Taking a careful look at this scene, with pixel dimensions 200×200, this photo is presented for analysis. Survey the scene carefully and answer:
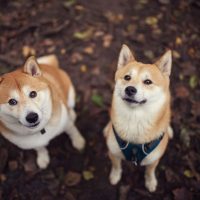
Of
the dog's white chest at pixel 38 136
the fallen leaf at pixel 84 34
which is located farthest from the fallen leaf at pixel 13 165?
the fallen leaf at pixel 84 34

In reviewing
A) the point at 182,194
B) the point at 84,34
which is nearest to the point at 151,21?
the point at 84,34

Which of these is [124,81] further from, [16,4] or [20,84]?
[16,4]

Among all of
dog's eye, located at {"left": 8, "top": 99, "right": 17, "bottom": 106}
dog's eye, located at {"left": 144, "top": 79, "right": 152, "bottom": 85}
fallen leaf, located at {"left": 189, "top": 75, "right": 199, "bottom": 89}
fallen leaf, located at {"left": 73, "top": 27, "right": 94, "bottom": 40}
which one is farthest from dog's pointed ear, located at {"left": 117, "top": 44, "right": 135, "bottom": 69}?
fallen leaf, located at {"left": 73, "top": 27, "right": 94, "bottom": 40}

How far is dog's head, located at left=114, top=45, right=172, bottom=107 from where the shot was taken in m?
2.19

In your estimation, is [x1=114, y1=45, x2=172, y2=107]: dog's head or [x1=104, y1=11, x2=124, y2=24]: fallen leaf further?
[x1=104, y1=11, x2=124, y2=24]: fallen leaf

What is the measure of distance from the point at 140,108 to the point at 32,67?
3.31 ft

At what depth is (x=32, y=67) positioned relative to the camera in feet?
8.34

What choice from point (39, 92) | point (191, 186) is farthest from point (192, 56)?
point (39, 92)

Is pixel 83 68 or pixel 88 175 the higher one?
pixel 83 68

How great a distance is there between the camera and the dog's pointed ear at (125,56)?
2416mm

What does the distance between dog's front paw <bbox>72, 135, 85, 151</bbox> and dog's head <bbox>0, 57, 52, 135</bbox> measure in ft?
2.70

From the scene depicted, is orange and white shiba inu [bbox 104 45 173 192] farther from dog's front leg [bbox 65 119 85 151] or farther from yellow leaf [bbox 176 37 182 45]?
yellow leaf [bbox 176 37 182 45]

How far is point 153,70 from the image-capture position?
2277mm

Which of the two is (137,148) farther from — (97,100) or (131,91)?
(97,100)
